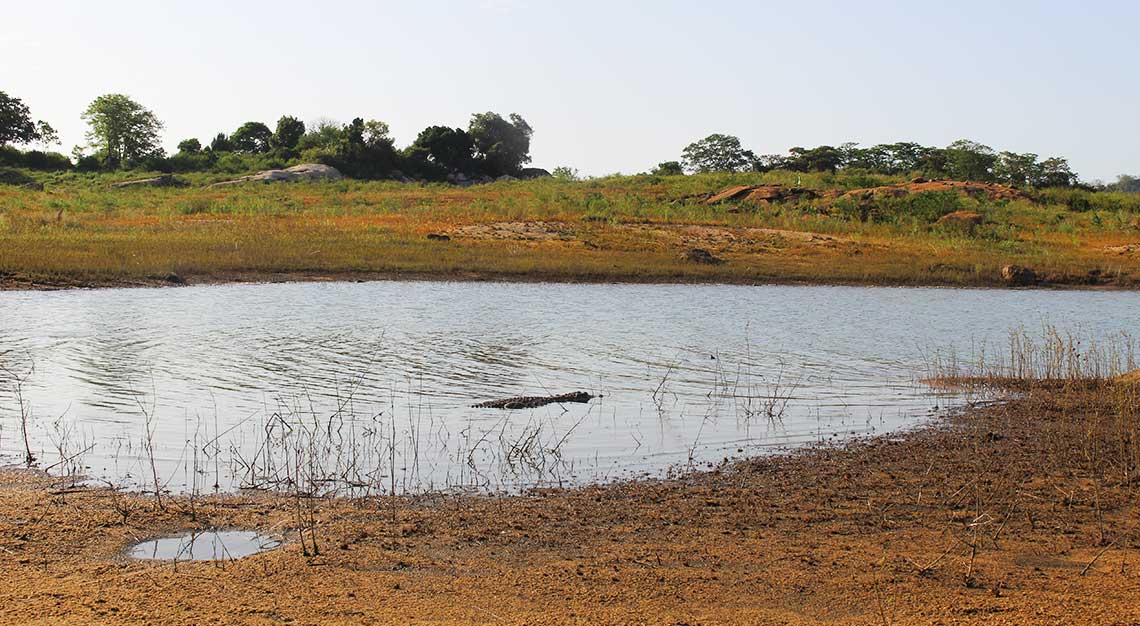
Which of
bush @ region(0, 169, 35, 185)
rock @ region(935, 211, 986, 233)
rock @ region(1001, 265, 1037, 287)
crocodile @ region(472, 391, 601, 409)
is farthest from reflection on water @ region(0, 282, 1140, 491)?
bush @ region(0, 169, 35, 185)

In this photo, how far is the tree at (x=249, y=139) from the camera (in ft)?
284

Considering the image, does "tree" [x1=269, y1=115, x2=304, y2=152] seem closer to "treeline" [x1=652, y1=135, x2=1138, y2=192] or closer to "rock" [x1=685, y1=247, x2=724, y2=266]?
"treeline" [x1=652, y1=135, x2=1138, y2=192]

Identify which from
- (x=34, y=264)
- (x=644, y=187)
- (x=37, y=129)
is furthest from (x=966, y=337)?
(x=37, y=129)

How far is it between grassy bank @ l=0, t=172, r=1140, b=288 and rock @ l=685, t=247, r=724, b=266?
1.08 feet

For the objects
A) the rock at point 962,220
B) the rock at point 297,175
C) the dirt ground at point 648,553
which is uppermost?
the rock at point 297,175

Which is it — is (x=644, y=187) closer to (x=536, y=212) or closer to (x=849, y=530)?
(x=536, y=212)

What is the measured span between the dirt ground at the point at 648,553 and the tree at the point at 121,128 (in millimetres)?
80233

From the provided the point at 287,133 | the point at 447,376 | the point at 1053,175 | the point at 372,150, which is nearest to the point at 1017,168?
the point at 1053,175

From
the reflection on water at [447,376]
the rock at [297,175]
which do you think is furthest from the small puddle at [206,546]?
the rock at [297,175]

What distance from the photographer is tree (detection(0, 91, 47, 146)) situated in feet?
269

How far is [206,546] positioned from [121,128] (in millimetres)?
84750

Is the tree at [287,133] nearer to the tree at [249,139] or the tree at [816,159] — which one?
the tree at [249,139]

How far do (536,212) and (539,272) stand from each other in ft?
33.8

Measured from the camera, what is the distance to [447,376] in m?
13.5
